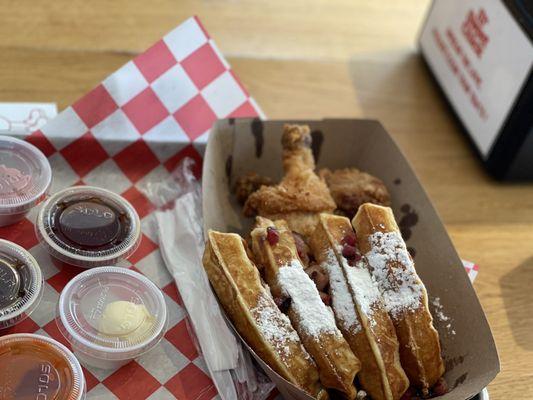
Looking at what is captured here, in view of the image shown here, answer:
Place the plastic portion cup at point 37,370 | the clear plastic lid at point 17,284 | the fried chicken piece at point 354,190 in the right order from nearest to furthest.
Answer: the plastic portion cup at point 37,370 → the clear plastic lid at point 17,284 → the fried chicken piece at point 354,190

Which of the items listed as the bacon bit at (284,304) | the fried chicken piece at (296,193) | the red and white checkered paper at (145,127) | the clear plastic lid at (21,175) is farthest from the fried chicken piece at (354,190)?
the clear plastic lid at (21,175)

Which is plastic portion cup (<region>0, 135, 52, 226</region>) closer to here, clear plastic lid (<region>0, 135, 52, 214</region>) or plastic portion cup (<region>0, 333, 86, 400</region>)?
clear plastic lid (<region>0, 135, 52, 214</region>)

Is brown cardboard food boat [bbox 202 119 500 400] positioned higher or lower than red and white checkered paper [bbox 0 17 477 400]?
lower

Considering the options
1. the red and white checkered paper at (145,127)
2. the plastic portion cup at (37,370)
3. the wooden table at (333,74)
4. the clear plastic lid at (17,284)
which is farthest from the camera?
the wooden table at (333,74)

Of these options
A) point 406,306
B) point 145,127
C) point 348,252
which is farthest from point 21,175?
point 406,306

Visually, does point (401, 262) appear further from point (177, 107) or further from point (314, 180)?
point (177, 107)

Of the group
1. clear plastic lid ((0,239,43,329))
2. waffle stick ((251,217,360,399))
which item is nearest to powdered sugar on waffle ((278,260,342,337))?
waffle stick ((251,217,360,399))

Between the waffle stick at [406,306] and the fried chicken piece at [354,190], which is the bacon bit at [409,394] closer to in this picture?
the waffle stick at [406,306]

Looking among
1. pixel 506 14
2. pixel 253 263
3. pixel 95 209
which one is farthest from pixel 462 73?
pixel 95 209
